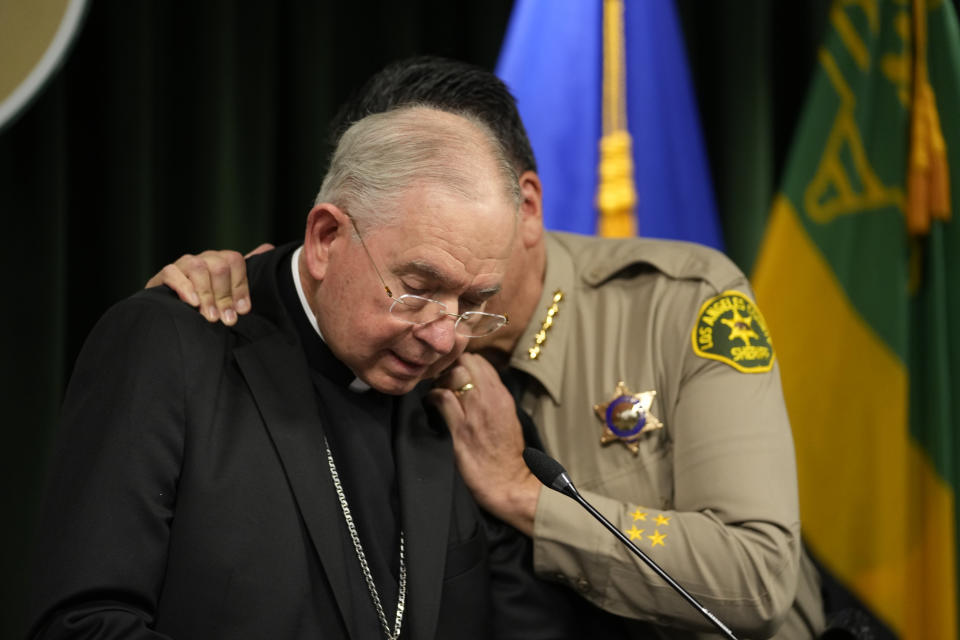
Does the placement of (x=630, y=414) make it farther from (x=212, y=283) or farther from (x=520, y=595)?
(x=212, y=283)

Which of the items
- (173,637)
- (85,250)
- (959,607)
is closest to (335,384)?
(173,637)

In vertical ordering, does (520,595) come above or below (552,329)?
below

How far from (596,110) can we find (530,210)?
913 millimetres

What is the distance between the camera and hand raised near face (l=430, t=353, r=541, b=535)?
1.74m

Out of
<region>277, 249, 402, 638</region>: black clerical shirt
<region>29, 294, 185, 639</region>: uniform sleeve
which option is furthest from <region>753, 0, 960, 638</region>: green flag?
<region>29, 294, 185, 639</region>: uniform sleeve

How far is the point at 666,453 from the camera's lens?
188 centimetres

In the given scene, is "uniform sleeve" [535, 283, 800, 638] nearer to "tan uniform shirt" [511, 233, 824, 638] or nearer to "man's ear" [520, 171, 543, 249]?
"tan uniform shirt" [511, 233, 824, 638]

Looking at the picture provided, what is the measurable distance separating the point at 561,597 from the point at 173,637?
2.34ft

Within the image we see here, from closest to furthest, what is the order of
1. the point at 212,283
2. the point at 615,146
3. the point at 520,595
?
the point at 212,283 → the point at 520,595 → the point at 615,146

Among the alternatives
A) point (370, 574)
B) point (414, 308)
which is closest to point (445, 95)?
point (414, 308)

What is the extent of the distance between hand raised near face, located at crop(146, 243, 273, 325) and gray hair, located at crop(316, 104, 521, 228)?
0.21 m

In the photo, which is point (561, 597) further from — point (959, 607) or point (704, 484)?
point (959, 607)

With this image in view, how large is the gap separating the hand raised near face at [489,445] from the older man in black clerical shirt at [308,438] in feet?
0.17

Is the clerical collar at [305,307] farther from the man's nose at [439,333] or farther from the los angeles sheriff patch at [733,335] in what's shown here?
the los angeles sheriff patch at [733,335]
